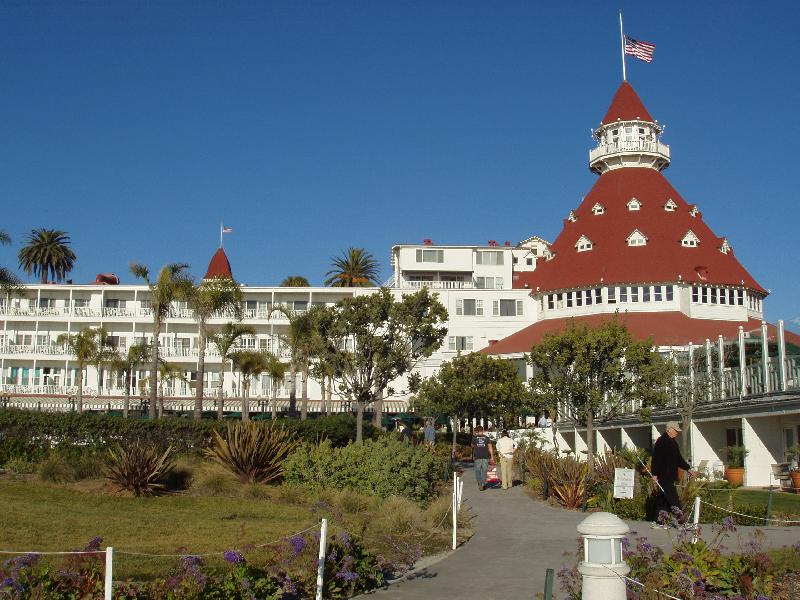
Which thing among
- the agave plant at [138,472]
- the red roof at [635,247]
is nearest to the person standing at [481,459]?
the agave plant at [138,472]

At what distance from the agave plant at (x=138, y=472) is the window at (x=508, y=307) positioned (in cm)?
5083

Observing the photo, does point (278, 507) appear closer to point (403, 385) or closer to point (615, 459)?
point (615, 459)

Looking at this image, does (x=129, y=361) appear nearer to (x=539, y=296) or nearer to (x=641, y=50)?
(x=539, y=296)

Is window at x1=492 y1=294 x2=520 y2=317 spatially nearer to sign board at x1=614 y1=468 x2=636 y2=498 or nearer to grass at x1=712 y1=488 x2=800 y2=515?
grass at x1=712 y1=488 x2=800 y2=515

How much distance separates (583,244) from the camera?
66.1 meters

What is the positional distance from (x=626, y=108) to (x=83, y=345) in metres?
44.9

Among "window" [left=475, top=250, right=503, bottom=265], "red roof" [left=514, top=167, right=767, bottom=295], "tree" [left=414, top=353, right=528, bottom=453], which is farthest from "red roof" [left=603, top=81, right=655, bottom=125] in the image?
"tree" [left=414, top=353, right=528, bottom=453]

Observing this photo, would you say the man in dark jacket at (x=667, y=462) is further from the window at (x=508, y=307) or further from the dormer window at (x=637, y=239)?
the window at (x=508, y=307)

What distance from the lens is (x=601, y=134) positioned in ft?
238

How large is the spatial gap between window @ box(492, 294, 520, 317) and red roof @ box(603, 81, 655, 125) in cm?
1591

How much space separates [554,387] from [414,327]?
9.29 metres

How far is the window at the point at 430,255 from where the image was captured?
254ft

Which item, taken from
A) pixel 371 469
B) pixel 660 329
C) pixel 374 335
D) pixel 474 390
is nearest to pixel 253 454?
pixel 371 469

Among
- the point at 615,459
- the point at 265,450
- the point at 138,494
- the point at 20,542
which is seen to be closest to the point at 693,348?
the point at 615,459
